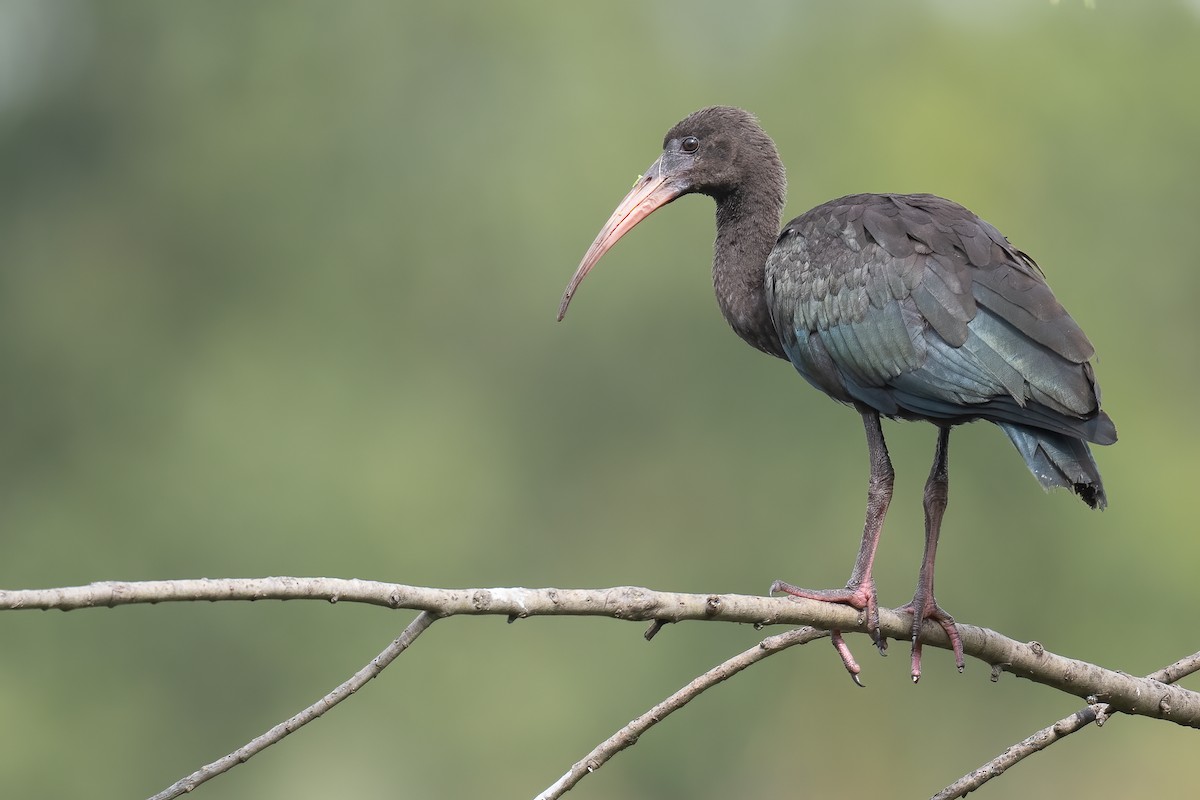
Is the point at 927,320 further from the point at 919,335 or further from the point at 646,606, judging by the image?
the point at 646,606

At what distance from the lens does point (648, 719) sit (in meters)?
4.75

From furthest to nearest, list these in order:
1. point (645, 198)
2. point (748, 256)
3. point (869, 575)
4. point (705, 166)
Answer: point (645, 198)
point (705, 166)
point (748, 256)
point (869, 575)

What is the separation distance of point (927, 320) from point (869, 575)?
3.28ft

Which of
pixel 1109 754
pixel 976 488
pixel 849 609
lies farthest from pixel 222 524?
pixel 849 609

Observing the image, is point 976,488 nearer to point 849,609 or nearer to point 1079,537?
point 1079,537

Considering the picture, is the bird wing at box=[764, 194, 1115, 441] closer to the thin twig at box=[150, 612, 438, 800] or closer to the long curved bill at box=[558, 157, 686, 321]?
the long curved bill at box=[558, 157, 686, 321]

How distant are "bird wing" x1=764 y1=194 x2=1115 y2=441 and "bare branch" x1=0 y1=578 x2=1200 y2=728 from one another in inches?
33.0

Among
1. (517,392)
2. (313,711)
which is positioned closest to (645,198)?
(313,711)

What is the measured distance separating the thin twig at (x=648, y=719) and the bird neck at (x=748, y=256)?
260cm

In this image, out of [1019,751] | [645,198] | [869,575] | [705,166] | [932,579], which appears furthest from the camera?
[645,198]

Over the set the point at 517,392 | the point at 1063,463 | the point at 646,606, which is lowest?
the point at 517,392

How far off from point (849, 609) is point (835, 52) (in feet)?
97.3

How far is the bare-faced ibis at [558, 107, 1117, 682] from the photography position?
19.6 feet

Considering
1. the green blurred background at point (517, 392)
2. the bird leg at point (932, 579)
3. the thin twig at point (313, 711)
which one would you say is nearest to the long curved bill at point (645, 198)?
the bird leg at point (932, 579)
